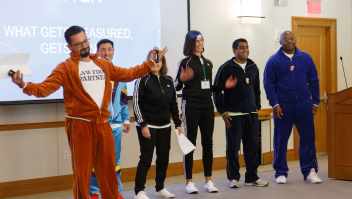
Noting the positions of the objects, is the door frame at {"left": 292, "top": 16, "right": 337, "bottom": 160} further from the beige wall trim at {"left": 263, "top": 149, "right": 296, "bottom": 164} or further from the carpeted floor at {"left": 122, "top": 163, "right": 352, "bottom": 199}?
the carpeted floor at {"left": 122, "top": 163, "right": 352, "bottom": 199}

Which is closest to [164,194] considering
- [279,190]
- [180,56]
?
[279,190]

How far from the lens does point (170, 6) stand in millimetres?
4637

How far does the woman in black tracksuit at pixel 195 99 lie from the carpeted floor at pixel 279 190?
155mm

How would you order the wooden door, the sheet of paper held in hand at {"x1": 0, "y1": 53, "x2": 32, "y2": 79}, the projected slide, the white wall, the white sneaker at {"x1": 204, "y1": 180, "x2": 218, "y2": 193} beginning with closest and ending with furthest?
the sheet of paper held in hand at {"x1": 0, "y1": 53, "x2": 32, "y2": 79} < the white sneaker at {"x1": 204, "y1": 180, "x2": 218, "y2": 193} < the projected slide < the white wall < the wooden door

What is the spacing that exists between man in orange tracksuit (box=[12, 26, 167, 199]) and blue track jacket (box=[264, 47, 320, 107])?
6.95ft

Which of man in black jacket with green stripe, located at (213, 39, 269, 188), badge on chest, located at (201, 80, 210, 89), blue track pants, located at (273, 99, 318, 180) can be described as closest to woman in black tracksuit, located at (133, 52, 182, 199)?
badge on chest, located at (201, 80, 210, 89)

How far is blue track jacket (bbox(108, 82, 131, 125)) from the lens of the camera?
132 inches

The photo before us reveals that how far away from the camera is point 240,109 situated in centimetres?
371

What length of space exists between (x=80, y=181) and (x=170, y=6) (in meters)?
2.85

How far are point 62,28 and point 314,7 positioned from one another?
3779 mm

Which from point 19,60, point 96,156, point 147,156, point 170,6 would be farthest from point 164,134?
point 170,6

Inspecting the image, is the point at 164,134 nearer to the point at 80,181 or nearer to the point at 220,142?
the point at 80,181

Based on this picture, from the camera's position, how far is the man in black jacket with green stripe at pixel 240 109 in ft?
12.2

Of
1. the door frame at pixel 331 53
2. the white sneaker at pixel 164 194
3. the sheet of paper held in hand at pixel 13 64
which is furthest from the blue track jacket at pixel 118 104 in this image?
the door frame at pixel 331 53
